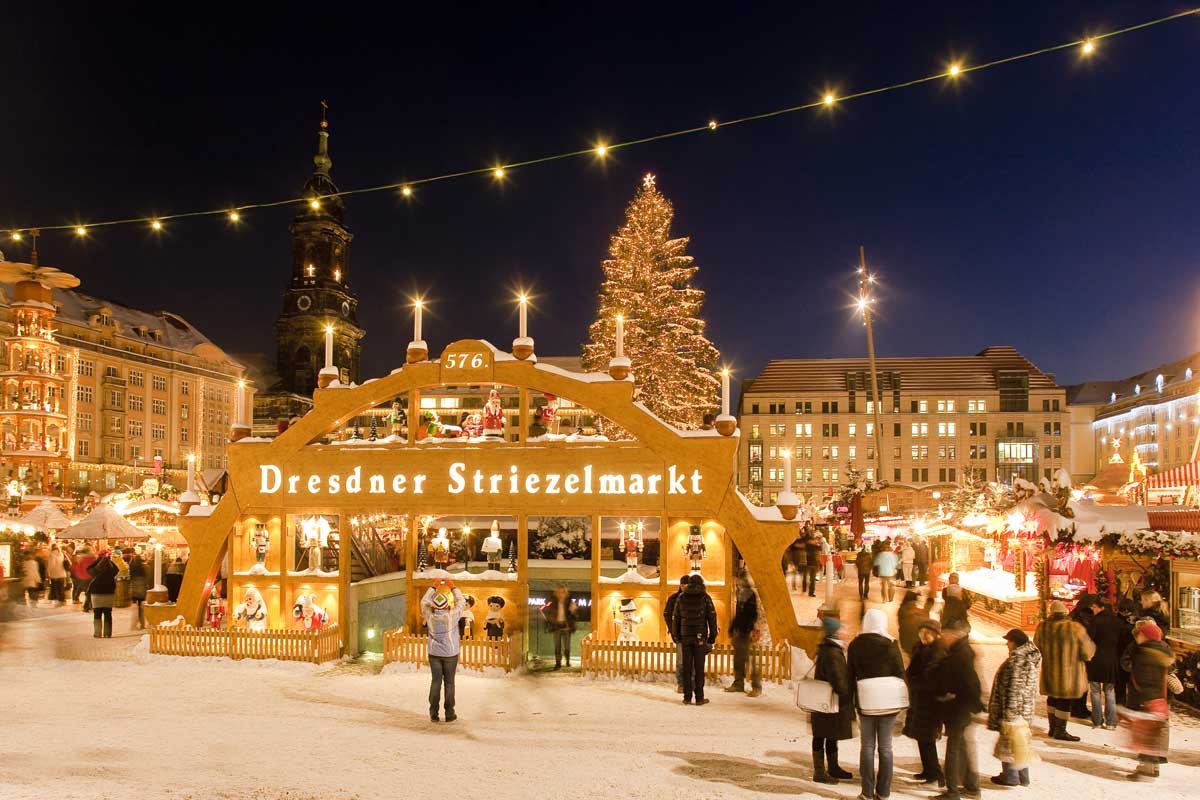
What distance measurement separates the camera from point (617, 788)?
8102 millimetres

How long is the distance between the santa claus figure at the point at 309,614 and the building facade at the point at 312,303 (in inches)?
3171

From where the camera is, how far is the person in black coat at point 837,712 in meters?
8.23

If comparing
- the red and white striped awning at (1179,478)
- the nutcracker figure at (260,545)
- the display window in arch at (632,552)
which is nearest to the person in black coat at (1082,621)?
the display window in arch at (632,552)

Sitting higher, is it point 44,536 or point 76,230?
point 76,230

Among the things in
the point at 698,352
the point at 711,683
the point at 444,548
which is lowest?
the point at 711,683

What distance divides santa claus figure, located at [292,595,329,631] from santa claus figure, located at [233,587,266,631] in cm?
58

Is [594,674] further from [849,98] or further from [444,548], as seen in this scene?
[849,98]

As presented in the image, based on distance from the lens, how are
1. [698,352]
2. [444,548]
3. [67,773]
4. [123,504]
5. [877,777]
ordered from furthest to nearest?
[698,352] < [123,504] < [444,548] < [67,773] < [877,777]

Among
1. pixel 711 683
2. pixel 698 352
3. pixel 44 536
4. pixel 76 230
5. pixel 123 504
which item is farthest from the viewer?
pixel 698 352

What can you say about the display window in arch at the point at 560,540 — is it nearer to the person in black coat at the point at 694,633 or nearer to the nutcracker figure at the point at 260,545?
the nutcracker figure at the point at 260,545

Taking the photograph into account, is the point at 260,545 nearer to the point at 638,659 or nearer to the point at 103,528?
the point at 638,659

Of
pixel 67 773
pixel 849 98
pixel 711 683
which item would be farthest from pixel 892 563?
pixel 67 773

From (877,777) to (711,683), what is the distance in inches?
207

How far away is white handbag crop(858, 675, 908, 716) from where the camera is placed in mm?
7668
